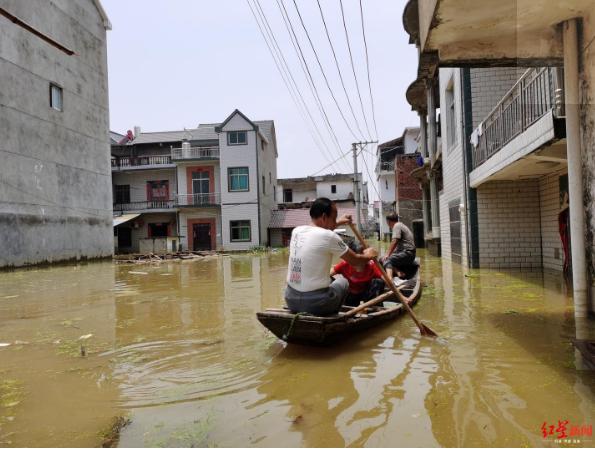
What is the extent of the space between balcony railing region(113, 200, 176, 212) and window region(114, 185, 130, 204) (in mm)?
595

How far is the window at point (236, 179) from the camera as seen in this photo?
3300cm

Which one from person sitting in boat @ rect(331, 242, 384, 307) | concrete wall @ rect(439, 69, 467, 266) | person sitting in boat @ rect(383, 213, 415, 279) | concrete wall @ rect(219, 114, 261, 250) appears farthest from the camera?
concrete wall @ rect(219, 114, 261, 250)

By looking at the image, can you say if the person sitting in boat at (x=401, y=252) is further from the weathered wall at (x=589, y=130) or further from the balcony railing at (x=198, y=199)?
the balcony railing at (x=198, y=199)

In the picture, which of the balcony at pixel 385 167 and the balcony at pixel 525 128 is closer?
the balcony at pixel 525 128

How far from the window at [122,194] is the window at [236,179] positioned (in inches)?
349

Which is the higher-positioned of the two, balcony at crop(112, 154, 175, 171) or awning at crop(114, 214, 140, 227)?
balcony at crop(112, 154, 175, 171)

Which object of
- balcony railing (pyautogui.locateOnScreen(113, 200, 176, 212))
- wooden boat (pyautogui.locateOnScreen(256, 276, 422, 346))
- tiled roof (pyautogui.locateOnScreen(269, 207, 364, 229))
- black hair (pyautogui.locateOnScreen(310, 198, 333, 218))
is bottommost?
wooden boat (pyautogui.locateOnScreen(256, 276, 422, 346))

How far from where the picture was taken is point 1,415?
3439 mm

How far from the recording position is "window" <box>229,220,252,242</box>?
33.1 metres

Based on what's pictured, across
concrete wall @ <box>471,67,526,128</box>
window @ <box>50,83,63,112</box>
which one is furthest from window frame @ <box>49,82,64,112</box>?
concrete wall @ <box>471,67,526,128</box>

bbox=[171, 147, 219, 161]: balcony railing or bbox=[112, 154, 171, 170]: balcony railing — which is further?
bbox=[112, 154, 171, 170]: balcony railing

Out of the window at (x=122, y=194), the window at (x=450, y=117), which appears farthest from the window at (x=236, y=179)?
the window at (x=450, y=117)

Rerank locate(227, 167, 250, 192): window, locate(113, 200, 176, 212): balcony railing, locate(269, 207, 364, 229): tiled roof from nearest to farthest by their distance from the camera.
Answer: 1. locate(227, 167, 250, 192): window
2. locate(113, 200, 176, 212): balcony railing
3. locate(269, 207, 364, 229): tiled roof

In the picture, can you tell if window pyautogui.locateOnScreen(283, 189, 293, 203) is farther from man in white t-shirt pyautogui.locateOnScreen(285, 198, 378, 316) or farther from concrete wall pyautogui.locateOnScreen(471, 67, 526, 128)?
man in white t-shirt pyautogui.locateOnScreen(285, 198, 378, 316)
